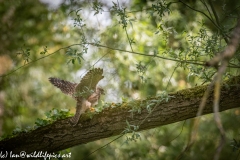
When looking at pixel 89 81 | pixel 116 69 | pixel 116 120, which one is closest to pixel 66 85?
pixel 89 81

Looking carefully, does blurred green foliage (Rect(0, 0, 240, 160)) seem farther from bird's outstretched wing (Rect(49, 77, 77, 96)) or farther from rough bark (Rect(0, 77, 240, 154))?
rough bark (Rect(0, 77, 240, 154))

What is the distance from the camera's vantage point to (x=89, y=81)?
2922mm

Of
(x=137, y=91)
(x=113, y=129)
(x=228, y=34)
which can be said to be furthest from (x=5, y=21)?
(x=228, y=34)

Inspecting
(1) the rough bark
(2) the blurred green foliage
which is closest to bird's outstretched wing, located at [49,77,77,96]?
(1) the rough bark

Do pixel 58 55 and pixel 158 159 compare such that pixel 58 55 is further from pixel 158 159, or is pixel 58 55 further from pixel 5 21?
pixel 158 159

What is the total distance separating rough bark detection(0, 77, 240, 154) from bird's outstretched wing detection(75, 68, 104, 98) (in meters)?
0.39

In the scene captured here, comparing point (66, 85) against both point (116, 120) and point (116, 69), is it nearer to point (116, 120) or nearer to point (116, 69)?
point (116, 120)

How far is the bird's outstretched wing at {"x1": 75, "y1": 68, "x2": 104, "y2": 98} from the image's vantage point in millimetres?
2750

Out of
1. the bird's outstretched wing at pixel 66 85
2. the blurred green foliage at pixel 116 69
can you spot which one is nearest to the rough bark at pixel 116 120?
the bird's outstretched wing at pixel 66 85

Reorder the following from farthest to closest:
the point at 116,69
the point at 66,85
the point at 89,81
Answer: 1. the point at 116,69
2. the point at 66,85
3. the point at 89,81

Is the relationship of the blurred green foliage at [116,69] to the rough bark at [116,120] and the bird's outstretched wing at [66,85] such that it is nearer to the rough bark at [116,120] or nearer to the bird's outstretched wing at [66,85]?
the bird's outstretched wing at [66,85]

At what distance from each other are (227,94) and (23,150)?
227cm

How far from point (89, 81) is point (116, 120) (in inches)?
20.1

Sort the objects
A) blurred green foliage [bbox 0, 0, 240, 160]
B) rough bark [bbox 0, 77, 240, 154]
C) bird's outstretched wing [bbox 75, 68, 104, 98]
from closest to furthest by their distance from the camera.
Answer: bird's outstretched wing [bbox 75, 68, 104, 98], rough bark [bbox 0, 77, 240, 154], blurred green foliage [bbox 0, 0, 240, 160]
